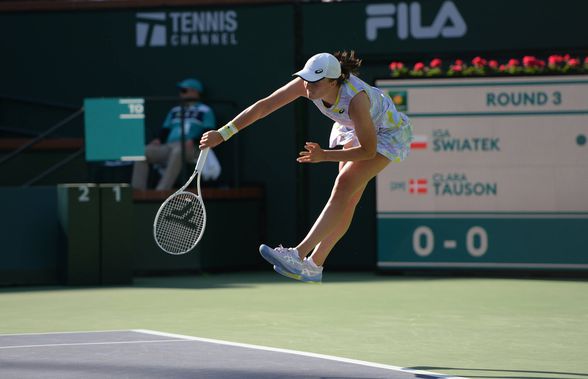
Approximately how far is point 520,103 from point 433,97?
3.27 ft

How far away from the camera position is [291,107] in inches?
622

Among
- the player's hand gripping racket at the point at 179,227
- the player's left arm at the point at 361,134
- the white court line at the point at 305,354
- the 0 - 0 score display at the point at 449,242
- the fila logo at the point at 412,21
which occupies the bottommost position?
the white court line at the point at 305,354

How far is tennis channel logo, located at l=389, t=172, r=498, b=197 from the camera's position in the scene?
46.7 ft

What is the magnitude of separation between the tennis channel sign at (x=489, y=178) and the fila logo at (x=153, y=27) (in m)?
3.29

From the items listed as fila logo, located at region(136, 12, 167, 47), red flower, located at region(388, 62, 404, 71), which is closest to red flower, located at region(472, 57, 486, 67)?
red flower, located at region(388, 62, 404, 71)

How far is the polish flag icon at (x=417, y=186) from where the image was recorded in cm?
1439

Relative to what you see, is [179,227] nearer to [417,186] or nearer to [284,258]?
[284,258]

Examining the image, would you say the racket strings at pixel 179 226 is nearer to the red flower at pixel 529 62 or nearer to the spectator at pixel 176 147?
the spectator at pixel 176 147

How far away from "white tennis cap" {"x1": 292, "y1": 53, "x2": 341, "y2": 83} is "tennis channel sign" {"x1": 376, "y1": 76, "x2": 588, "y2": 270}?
6.48 metres

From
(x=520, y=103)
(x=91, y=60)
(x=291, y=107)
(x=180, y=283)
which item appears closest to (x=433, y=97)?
(x=520, y=103)

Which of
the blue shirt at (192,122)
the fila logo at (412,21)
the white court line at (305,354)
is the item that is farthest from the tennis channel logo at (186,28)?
the white court line at (305,354)

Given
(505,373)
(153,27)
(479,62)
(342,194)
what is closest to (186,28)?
(153,27)

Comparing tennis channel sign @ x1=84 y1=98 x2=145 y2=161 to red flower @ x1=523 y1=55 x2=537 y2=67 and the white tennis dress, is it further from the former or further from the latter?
the white tennis dress

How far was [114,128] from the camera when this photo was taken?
1420 centimetres
